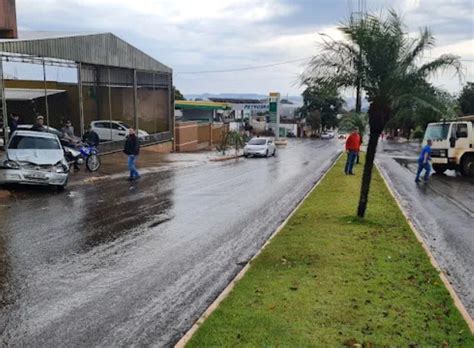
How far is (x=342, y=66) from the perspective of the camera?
10.8 meters

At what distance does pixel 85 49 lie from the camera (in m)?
26.3

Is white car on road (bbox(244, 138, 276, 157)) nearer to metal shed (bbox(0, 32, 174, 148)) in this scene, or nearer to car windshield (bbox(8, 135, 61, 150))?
metal shed (bbox(0, 32, 174, 148))

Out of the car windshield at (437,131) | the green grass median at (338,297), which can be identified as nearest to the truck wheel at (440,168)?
the car windshield at (437,131)

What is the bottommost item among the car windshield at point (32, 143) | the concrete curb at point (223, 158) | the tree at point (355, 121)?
the concrete curb at point (223, 158)

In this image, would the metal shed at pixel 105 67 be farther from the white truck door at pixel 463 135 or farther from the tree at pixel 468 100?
the tree at pixel 468 100

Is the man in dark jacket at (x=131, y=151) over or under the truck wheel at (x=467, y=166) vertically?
over

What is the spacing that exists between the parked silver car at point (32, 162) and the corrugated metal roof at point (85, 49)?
225 inches

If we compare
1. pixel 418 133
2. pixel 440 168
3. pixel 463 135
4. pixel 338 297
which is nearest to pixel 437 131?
pixel 463 135

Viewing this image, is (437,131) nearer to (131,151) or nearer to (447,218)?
(447,218)

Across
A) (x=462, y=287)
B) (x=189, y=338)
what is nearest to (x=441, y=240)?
(x=462, y=287)

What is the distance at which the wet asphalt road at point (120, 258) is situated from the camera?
219 inches

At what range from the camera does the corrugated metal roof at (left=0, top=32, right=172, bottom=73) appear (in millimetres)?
21391

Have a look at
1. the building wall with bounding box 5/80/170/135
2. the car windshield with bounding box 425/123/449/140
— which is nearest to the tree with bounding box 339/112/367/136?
the car windshield with bounding box 425/123/449/140

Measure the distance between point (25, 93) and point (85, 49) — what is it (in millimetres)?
4382
